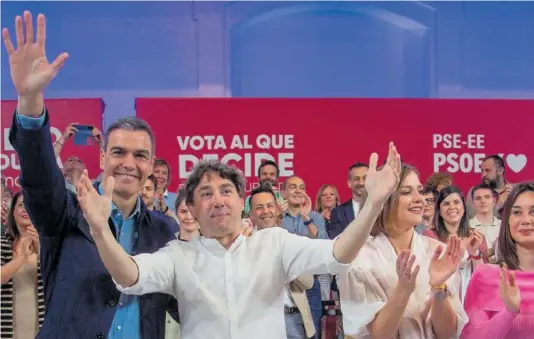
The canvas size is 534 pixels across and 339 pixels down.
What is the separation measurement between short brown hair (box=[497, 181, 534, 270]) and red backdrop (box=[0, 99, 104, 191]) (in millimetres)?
4437

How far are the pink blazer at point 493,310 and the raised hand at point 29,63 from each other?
5.73 ft

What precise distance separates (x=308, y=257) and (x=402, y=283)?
42 cm

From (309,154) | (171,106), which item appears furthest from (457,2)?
(171,106)

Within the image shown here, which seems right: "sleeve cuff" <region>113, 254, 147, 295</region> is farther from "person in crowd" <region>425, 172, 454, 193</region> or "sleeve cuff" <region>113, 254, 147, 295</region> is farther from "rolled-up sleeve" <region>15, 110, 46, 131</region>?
"person in crowd" <region>425, 172, 454, 193</region>

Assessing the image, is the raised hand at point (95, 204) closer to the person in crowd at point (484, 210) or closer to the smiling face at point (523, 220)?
the smiling face at point (523, 220)

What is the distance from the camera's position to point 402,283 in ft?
8.84

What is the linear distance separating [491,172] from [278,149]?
182 cm

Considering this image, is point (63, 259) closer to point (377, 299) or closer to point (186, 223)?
point (377, 299)

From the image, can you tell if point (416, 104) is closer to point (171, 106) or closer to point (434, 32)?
point (171, 106)

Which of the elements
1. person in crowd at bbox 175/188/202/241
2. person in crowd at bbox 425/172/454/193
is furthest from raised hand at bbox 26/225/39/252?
person in crowd at bbox 425/172/454/193

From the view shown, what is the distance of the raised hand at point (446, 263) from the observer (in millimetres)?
2799

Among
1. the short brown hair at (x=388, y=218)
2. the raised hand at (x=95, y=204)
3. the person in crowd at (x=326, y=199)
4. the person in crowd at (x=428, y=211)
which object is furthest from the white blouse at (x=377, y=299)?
the person in crowd at (x=326, y=199)

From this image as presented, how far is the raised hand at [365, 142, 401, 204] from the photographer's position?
2.43 metres

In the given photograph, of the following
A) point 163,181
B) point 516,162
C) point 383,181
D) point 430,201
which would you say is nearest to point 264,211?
point 430,201
